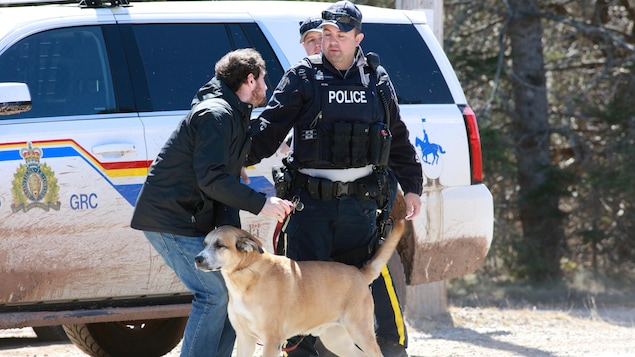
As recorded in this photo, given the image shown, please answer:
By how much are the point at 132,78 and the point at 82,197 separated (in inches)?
27.6

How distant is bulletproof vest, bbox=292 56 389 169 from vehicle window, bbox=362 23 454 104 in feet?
3.49

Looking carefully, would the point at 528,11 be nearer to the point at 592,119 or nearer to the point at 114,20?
the point at 592,119

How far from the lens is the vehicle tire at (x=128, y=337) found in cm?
576

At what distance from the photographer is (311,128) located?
15.0 feet

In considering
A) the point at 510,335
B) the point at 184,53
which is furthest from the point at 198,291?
the point at 510,335

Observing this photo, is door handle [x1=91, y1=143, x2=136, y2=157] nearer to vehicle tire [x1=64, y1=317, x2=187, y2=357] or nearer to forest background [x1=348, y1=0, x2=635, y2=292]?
vehicle tire [x1=64, y1=317, x2=187, y2=357]

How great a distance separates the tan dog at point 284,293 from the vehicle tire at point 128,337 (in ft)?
5.37

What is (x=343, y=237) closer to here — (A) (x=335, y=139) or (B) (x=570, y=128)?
(A) (x=335, y=139)

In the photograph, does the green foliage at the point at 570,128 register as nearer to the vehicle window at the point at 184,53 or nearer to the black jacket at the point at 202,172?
the vehicle window at the point at 184,53

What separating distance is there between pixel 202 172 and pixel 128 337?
2.21 metres

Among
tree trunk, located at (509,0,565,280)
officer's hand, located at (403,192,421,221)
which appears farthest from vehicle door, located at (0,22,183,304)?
tree trunk, located at (509,0,565,280)

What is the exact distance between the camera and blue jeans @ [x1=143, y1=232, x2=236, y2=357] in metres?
4.36

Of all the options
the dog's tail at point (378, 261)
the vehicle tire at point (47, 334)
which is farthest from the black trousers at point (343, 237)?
the vehicle tire at point (47, 334)

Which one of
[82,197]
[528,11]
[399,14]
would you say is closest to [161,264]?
[82,197]
